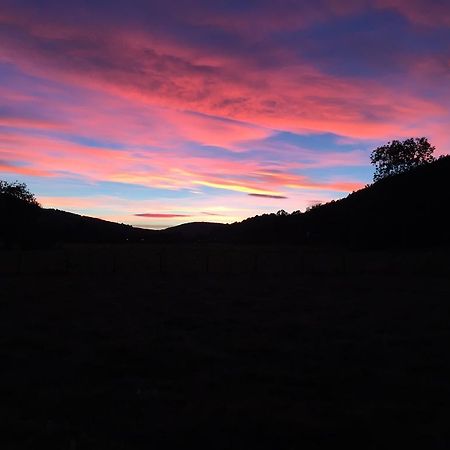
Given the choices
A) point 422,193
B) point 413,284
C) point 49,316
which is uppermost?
point 422,193

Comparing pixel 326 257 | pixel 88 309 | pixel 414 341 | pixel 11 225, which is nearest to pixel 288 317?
pixel 414 341

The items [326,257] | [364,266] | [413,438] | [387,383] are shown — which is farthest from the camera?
[326,257]

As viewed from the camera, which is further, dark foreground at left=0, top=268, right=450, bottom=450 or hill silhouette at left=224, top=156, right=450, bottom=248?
hill silhouette at left=224, top=156, right=450, bottom=248

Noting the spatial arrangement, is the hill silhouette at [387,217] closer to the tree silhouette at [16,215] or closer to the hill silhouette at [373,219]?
the hill silhouette at [373,219]

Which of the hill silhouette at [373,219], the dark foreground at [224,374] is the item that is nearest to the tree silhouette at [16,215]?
the hill silhouette at [373,219]

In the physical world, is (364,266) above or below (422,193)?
below

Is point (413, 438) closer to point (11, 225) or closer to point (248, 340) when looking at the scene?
point (248, 340)

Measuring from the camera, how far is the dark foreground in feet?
23.3

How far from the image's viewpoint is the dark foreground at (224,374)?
7.10 m

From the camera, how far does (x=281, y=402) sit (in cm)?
834

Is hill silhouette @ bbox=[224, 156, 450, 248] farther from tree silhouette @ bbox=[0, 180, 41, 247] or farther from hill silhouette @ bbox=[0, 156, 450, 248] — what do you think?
tree silhouette @ bbox=[0, 180, 41, 247]

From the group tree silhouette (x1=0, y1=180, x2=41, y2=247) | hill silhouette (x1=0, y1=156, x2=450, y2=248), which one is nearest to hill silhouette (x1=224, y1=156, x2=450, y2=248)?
hill silhouette (x1=0, y1=156, x2=450, y2=248)

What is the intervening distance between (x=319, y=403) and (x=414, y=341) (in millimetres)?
5894

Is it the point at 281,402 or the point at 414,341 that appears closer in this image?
the point at 281,402
